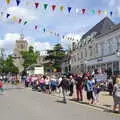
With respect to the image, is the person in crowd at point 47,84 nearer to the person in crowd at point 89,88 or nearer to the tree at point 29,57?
the person in crowd at point 89,88

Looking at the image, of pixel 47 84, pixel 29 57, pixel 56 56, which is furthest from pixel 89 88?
pixel 29 57

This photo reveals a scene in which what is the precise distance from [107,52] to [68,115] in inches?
1481

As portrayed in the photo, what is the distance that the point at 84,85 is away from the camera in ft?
75.7

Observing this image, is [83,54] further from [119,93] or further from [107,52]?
[119,93]

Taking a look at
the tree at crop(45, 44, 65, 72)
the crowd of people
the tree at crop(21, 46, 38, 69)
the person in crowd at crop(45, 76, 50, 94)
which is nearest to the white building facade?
the crowd of people

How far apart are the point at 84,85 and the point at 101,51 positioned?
34612 mm

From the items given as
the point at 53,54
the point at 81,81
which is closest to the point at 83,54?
the point at 53,54

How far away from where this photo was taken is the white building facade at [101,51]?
163ft

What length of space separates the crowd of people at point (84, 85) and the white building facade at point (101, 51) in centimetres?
1215

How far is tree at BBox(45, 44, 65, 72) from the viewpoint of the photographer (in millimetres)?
99688

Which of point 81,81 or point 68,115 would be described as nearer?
point 68,115

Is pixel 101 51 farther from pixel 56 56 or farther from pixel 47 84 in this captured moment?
pixel 56 56

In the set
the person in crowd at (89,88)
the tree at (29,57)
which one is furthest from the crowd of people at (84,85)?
the tree at (29,57)

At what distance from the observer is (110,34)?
174 feet
